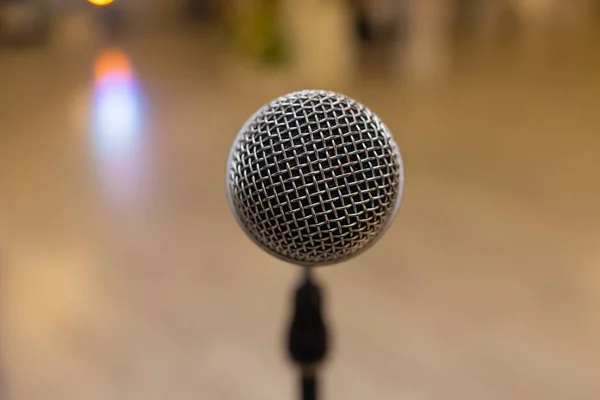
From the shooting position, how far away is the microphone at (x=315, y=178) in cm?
64

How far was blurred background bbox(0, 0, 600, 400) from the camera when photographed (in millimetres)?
1883

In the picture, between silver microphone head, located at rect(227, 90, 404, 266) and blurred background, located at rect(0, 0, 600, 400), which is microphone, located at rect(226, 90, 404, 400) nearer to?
Result: silver microphone head, located at rect(227, 90, 404, 266)

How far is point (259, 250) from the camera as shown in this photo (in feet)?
7.79

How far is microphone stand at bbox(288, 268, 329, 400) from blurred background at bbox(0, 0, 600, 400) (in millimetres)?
988

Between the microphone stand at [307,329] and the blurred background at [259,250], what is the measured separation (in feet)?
3.24
